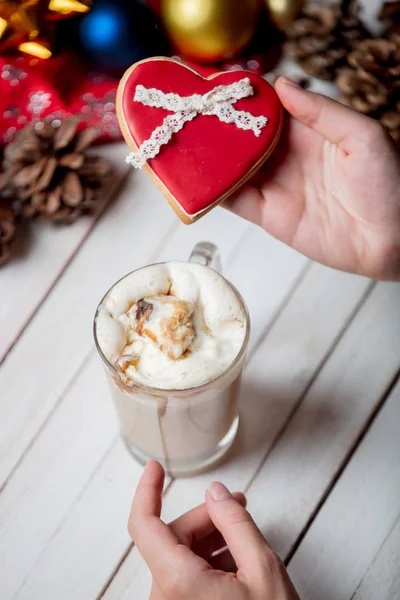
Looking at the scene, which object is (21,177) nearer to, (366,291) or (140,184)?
(140,184)

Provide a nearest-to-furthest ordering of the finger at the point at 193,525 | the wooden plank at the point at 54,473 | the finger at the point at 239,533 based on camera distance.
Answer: the finger at the point at 239,533, the finger at the point at 193,525, the wooden plank at the point at 54,473

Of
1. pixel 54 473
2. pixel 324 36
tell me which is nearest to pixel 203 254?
pixel 54 473

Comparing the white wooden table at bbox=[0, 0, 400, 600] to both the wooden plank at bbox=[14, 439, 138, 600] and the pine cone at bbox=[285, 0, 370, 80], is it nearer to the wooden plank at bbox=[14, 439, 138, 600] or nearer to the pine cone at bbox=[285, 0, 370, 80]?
the wooden plank at bbox=[14, 439, 138, 600]

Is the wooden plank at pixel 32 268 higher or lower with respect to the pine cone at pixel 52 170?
lower

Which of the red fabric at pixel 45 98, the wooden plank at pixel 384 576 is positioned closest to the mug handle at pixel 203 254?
the red fabric at pixel 45 98

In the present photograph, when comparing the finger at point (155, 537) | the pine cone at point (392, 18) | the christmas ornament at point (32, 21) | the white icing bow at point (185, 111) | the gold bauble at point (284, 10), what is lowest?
the finger at point (155, 537)

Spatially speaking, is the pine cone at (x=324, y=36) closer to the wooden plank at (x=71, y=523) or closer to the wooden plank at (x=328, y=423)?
the wooden plank at (x=328, y=423)

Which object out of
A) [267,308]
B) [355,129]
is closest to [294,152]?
[355,129]

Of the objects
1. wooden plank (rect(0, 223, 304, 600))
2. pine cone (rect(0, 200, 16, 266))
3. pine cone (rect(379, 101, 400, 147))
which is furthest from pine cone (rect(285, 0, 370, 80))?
wooden plank (rect(0, 223, 304, 600))
